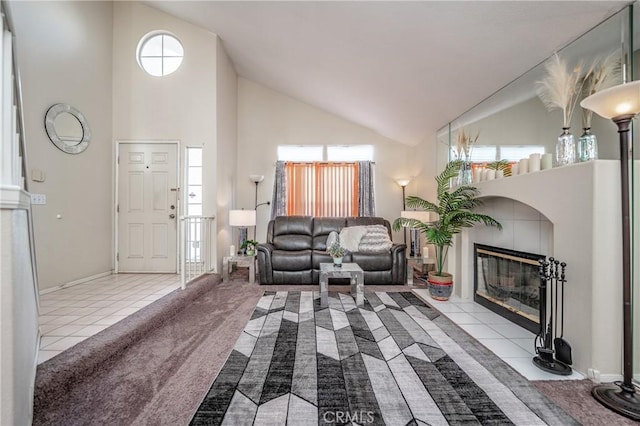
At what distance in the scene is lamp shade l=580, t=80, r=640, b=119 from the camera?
52.2 inches

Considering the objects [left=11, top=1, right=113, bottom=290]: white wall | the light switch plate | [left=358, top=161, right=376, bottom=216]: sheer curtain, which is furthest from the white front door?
[left=358, top=161, right=376, bottom=216]: sheer curtain

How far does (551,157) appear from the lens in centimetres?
Result: 198

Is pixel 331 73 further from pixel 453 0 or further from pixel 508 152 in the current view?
pixel 508 152

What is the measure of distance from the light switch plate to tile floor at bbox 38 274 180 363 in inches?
40.1

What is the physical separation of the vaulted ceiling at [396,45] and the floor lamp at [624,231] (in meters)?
0.71

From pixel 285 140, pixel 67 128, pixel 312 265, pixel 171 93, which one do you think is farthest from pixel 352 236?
pixel 67 128

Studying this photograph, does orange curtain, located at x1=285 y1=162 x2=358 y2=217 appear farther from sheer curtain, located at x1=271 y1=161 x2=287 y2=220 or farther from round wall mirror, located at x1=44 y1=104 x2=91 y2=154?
round wall mirror, located at x1=44 y1=104 x2=91 y2=154

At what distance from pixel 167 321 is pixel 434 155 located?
419cm

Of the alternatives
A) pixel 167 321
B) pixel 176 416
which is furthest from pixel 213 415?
pixel 167 321

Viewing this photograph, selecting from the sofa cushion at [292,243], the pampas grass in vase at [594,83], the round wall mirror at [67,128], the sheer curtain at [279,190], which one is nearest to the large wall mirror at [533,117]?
Answer: the pampas grass in vase at [594,83]

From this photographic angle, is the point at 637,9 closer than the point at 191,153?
Yes

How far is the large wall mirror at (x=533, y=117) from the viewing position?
5.33 ft

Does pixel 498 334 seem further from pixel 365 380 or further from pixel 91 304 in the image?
pixel 91 304

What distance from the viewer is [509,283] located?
2564mm
